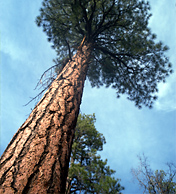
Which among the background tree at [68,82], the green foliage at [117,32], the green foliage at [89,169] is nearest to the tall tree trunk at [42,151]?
the background tree at [68,82]

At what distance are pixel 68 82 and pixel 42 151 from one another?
122cm

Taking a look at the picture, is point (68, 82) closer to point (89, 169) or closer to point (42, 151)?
point (42, 151)

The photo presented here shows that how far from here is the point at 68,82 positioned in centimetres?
202

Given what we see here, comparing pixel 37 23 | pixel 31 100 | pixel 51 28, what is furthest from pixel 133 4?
pixel 31 100

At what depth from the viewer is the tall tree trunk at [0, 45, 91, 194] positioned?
83 centimetres

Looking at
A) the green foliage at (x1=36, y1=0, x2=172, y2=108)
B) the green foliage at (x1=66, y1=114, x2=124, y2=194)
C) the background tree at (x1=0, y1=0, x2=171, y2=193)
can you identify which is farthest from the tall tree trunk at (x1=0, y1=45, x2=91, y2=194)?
the green foliage at (x1=66, y1=114, x2=124, y2=194)

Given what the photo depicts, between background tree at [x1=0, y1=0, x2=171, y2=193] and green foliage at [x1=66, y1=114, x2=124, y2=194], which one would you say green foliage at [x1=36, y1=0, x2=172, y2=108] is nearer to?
background tree at [x1=0, y1=0, x2=171, y2=193]

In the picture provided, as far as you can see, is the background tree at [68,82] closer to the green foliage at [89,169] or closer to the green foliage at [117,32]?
the green foliage at [117,32]

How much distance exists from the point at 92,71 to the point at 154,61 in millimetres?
2901

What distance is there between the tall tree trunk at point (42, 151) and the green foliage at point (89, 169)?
6096 mm

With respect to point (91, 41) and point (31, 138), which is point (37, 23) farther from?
point (31, 138)

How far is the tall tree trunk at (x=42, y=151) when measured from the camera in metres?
0.83

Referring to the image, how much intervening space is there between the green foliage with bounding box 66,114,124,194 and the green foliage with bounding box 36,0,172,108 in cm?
432

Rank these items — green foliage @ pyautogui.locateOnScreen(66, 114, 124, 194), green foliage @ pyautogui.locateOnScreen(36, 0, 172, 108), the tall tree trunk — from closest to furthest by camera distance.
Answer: the tall tree trunk → green foliage @ pyautogui.locateOnScreen(36, 0, 172, 108) → green foliage @ pyautogui.locateOnScreen(66, 114, 124, 194)
